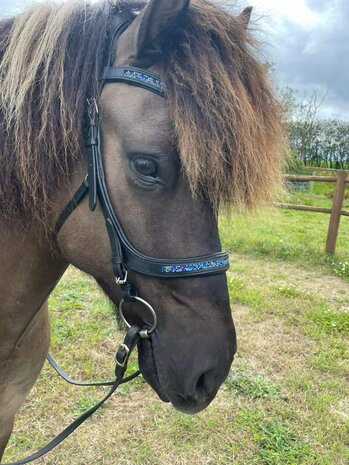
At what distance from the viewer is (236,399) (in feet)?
9.11

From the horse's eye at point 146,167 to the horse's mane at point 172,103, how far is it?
3.5 inches

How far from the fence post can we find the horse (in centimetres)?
546

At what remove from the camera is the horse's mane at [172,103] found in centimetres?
113

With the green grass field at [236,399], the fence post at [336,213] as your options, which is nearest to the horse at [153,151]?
the green grass field at [236,399]

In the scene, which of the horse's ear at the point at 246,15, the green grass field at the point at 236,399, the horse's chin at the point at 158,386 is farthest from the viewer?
the green grass field at the point at 236,399

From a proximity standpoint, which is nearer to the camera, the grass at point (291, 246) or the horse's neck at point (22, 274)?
the horse's neck at point (22, 274)

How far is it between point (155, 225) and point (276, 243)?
5.90 meters

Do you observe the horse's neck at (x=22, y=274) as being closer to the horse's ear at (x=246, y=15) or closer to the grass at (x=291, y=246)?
the horse's ear at (x=246, y=15)

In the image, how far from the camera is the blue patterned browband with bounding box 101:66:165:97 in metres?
1.14

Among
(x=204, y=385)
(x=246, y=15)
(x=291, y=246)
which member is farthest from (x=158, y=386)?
(x=291, y=246)

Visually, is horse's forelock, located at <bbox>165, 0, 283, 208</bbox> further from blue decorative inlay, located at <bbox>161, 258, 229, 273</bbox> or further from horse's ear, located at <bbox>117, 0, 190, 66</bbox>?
blue decorative inlay, located at <bbox>161, 258, 229, 273</bbox>

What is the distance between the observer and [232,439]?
7.91 feet

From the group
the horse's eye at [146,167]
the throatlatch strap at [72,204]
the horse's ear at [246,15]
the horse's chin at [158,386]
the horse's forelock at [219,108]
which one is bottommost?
the horse's chin at [158,386]

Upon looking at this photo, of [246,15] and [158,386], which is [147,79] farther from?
[158,386]
